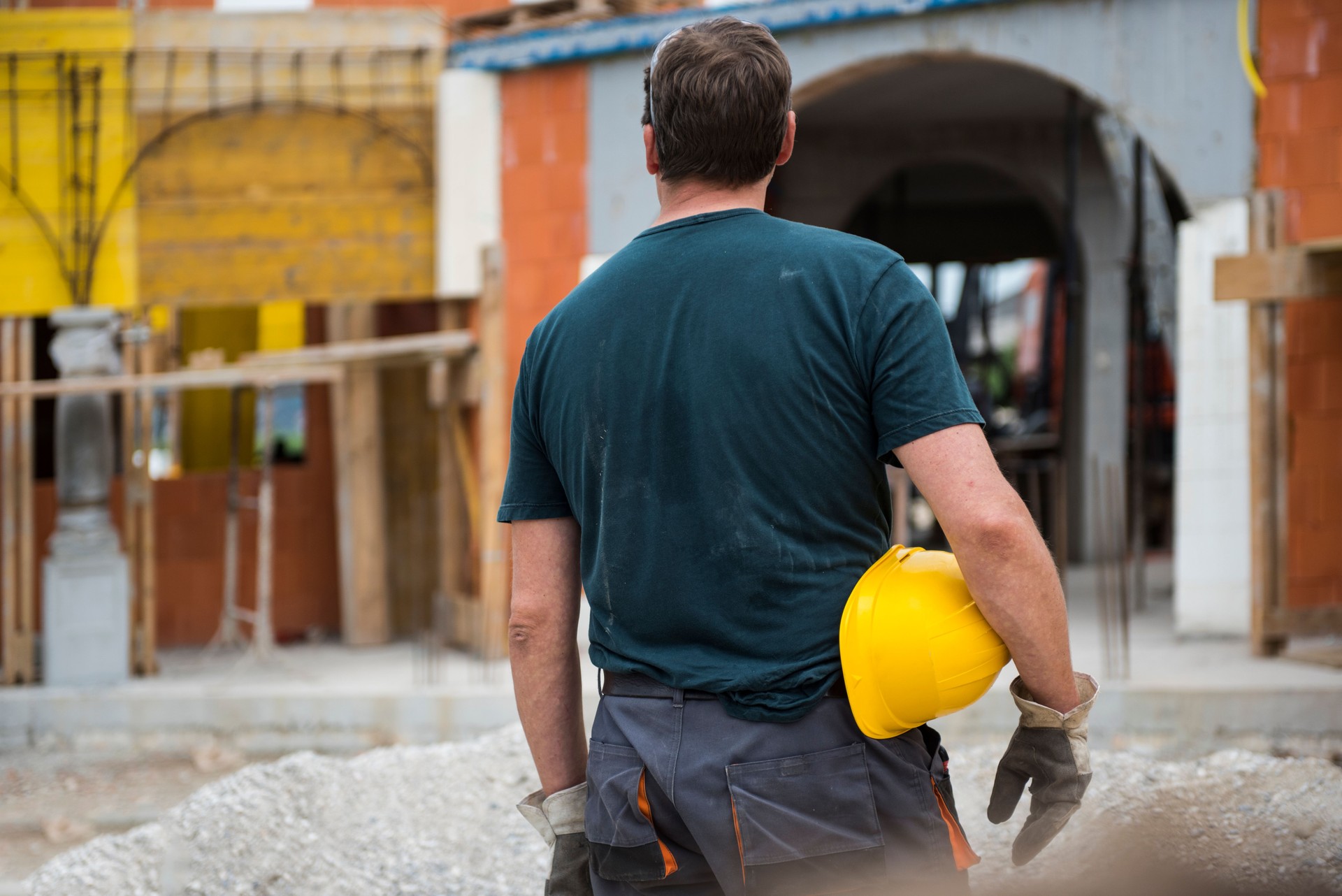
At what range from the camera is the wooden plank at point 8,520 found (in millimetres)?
9422

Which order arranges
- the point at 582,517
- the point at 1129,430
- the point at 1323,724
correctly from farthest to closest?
the point at 1129,430 < the point at 1323,724 < the point at 582,517

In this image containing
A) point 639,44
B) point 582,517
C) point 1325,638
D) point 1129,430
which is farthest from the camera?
point 1129,430

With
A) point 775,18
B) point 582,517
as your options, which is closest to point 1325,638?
point 775,18

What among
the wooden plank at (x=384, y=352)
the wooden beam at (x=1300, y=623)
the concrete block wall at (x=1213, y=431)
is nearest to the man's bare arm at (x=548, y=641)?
the wooden beam at (x=1300, y=623)

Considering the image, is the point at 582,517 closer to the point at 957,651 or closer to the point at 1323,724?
the point at 957,651

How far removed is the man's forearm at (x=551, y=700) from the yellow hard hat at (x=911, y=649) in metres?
0.50

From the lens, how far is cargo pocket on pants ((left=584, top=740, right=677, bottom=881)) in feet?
6.00

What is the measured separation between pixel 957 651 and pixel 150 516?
29.8ft

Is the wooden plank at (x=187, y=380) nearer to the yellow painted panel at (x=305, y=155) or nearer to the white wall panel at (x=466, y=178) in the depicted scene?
the white wall panel at (x=466, y=178)

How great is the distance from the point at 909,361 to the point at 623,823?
0.76 meters

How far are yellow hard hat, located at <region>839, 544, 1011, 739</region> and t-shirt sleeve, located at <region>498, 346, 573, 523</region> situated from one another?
519 millimetres

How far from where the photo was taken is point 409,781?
239 inches

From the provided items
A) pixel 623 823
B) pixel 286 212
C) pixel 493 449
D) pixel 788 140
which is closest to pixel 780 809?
pixel 623 823

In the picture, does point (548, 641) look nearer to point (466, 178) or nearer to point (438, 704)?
point (438, 704)
